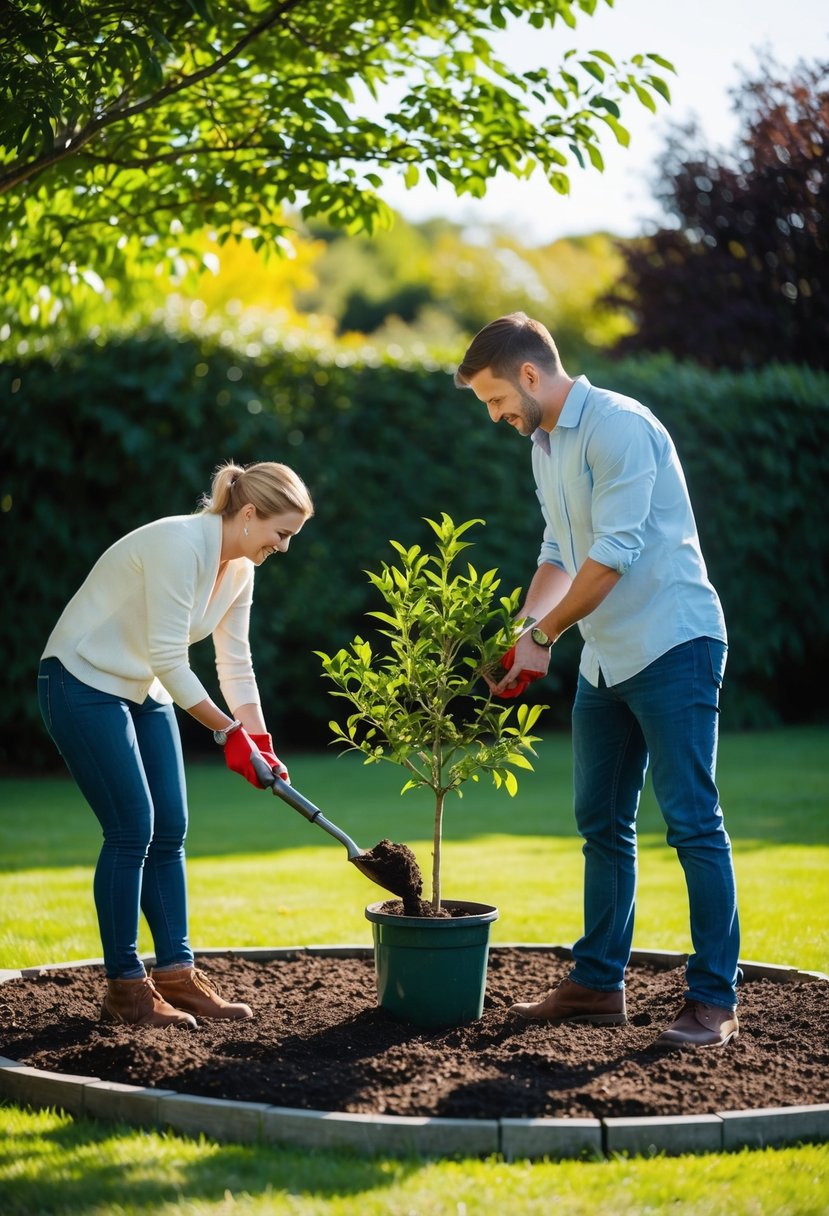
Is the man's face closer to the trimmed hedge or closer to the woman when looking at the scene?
the woman

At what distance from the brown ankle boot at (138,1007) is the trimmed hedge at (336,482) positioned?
7036 millimetres

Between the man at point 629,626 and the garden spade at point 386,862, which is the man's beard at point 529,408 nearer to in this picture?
the man at point 629,626

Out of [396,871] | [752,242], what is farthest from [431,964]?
[752,242]

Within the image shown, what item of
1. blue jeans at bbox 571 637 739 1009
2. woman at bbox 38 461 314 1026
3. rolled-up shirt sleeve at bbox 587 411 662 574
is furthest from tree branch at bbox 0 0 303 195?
blue jeans at bbox 571 637 739 1009

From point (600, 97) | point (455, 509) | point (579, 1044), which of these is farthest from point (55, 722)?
point (455, 509)

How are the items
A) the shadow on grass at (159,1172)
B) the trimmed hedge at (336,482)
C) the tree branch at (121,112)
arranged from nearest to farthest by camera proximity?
1. the shadow on grass at (159,1172)
2. the tree branch at (121,112)
3. the trimmed hedge at (336,482)

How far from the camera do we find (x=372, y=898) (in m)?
6.61

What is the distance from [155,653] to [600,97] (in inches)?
111

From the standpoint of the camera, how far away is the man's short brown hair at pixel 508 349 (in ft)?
12.8

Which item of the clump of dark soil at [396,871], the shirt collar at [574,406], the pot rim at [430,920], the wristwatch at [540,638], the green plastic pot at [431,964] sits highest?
the shirt collar at [574,406]

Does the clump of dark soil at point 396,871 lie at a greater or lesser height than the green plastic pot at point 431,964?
greater

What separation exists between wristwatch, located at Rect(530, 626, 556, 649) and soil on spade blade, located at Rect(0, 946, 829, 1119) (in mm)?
1155

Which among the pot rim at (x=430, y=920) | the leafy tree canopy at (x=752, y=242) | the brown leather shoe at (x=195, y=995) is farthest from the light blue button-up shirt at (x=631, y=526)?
the leafy tree canopy at (x=752, y=242)

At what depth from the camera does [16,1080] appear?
351 cm
